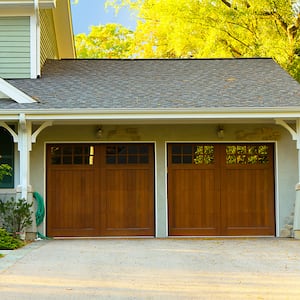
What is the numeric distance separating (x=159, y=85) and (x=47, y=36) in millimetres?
4006

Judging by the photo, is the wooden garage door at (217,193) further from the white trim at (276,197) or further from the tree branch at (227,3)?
the tree branch at (227,3)

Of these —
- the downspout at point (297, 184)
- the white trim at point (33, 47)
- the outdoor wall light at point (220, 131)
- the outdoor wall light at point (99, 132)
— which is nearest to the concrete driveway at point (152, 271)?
the downspout at point (297, 184)

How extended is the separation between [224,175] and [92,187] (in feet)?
9.45

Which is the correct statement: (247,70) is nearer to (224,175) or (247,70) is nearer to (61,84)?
(224,175)

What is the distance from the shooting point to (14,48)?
14.6m

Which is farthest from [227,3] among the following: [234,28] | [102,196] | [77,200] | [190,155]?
[77,200]

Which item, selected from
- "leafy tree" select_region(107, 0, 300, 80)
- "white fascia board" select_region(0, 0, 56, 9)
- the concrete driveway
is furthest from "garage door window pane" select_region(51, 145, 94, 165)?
"leafy tree" select_region(107, 0, 300, 80)

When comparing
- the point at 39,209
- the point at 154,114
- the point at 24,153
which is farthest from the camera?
the point at 39,209

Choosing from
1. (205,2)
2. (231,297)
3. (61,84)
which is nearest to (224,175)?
(61,84)

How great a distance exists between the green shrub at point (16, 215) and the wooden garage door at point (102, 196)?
136 centimetres

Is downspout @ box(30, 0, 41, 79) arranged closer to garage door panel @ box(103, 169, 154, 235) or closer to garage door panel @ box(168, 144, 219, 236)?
garage door panel @ box(103, 169, 154, 235)

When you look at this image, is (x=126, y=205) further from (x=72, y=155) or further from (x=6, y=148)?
(x=6, y=148)

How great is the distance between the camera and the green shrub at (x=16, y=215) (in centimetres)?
1233

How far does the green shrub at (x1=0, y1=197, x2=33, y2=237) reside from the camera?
40.4 ft
